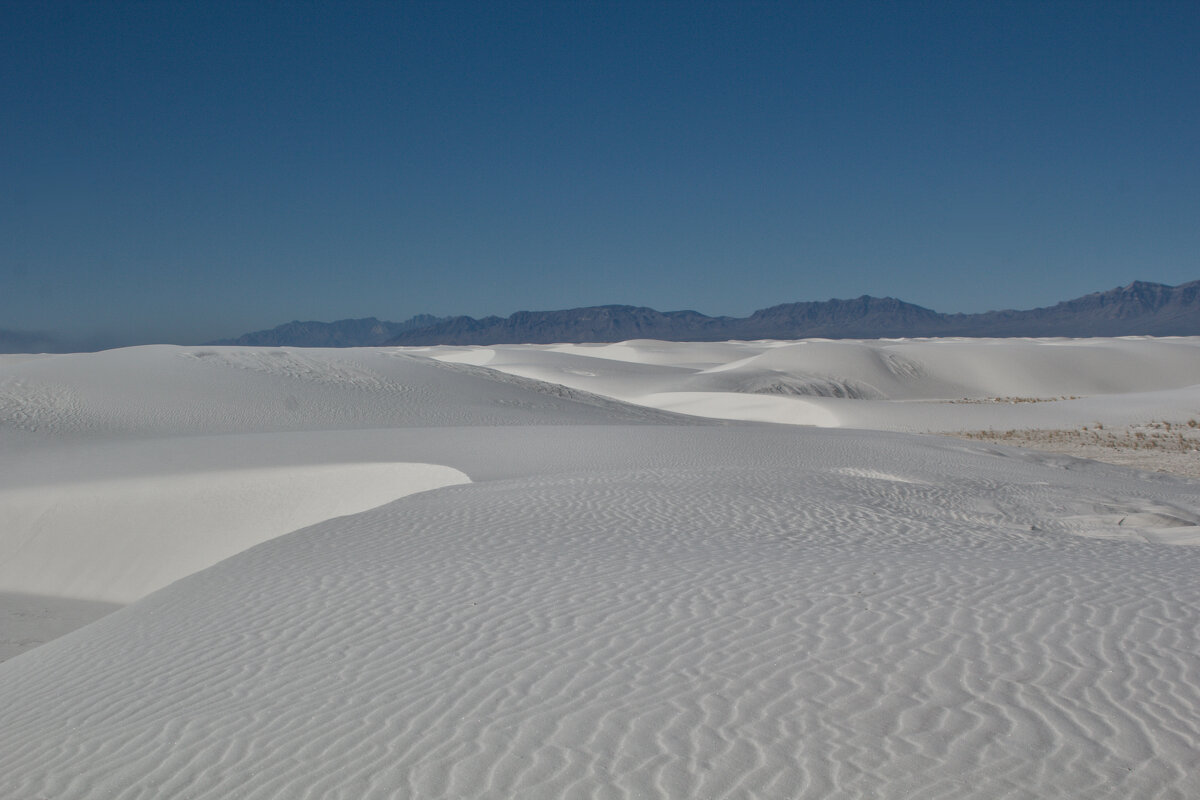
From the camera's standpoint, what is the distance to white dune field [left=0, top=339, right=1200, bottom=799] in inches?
145

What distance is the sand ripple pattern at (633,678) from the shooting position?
3588 millimetres

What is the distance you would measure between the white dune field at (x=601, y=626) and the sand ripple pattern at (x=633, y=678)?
21mm

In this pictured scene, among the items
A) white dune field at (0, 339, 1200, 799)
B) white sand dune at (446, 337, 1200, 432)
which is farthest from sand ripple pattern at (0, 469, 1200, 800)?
white sand dune at (446, 337, 1200, 432)

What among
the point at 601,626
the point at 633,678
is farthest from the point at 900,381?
the point at 633,678

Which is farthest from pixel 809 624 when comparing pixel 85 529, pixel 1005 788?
pixel 85 529

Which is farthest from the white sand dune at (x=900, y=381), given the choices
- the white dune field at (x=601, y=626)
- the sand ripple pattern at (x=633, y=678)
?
the sand ripple pattern at (x=633, y=678)

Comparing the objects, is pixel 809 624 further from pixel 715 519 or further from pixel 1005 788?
pixel 715 519

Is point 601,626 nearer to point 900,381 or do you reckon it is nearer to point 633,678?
point 633,678

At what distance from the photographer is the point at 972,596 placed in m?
6.08

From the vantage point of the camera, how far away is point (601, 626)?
5.59 metres

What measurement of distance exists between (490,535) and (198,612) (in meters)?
3.04

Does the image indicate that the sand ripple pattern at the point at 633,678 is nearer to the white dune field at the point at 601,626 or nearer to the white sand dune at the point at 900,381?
the white dune field at the point at 601,626

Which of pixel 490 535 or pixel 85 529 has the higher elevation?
pixel 490 535

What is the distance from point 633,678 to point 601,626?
101cm
